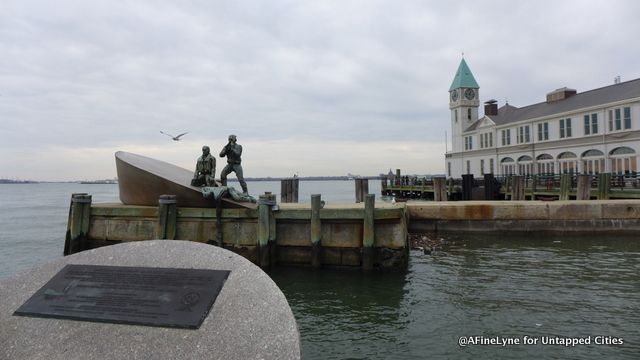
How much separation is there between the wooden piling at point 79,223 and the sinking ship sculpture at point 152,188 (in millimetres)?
1103

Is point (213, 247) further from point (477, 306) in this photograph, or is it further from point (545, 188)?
point (545, 188)

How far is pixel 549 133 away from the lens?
39.4 metres

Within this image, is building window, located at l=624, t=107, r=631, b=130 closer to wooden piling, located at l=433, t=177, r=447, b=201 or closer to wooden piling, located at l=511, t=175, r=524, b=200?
wooden piling, located at l=511, t=175, r=524, b=200

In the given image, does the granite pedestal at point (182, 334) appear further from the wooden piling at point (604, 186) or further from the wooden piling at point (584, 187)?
the wooden piling at point (604, 186)

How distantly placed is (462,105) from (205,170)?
4944 cm

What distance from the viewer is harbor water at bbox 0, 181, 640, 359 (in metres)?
6.47

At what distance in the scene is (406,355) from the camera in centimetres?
623

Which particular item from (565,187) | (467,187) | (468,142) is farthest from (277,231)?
(468,142)

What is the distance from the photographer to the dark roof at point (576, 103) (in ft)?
109

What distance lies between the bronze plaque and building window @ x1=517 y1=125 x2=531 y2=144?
43171mm

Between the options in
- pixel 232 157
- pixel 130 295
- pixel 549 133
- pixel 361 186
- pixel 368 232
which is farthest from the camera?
pixel 549 133

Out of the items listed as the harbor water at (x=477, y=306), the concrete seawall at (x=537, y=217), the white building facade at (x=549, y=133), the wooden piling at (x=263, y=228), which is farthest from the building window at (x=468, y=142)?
the wooden piling at (x=263, y=228)

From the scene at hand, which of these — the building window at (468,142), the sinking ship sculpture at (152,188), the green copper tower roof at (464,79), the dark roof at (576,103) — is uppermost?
the green copper tower roof at (464,79)

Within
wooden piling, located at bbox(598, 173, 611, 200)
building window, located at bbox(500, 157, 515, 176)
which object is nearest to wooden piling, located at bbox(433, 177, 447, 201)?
wooden piling, located at bbox(598, 173, 611, 200)
